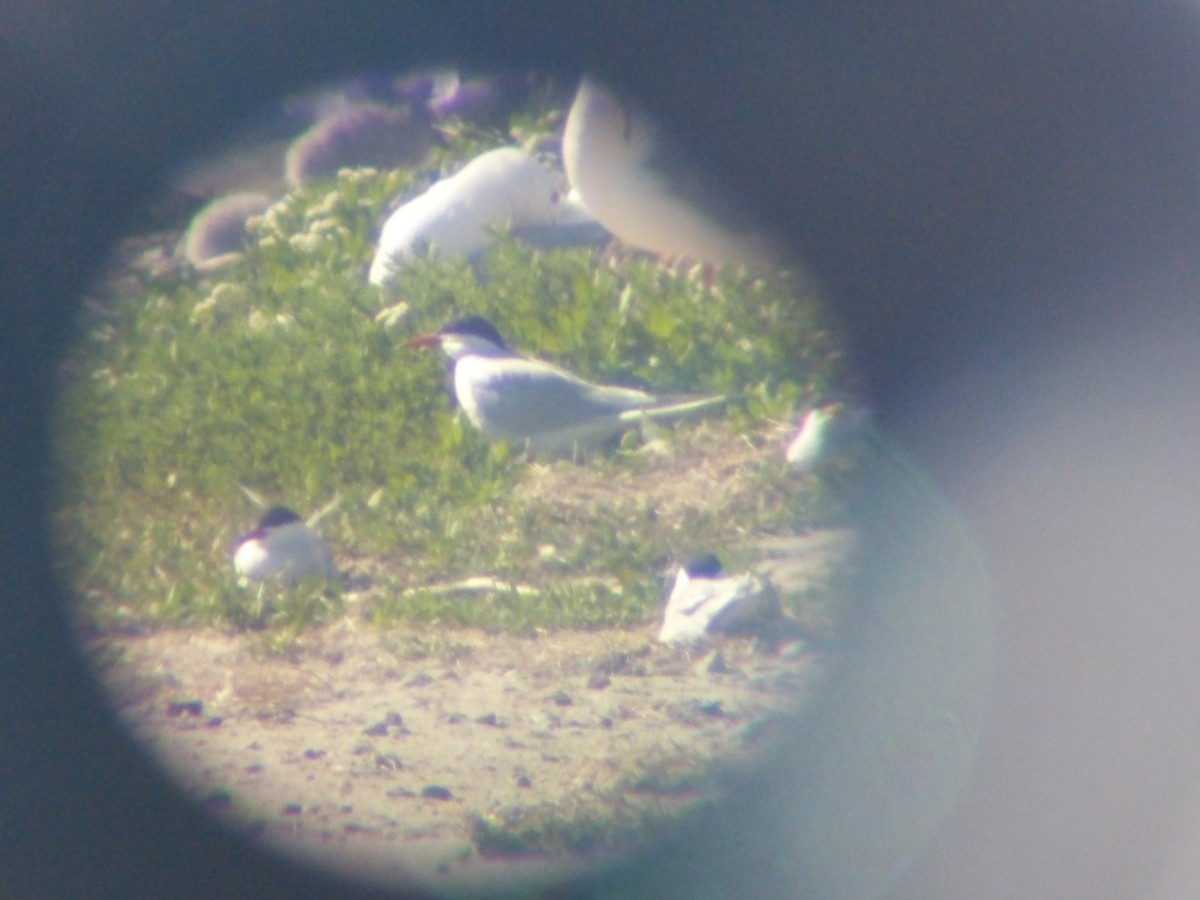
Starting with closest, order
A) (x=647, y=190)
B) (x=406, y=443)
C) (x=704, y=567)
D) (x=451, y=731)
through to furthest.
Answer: (x=451, y=731), (x=704, y=567), (x=406, y=443), (x=647, y=190)

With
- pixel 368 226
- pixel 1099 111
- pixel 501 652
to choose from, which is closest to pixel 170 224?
pixel 368 226

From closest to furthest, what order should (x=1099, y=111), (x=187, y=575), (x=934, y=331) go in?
(x=1099, y=111) < (x=934, y=331) < (x=187, y=575)

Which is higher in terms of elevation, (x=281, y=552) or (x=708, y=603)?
(x=281, y=552)

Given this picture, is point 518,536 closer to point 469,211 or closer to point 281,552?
point 281,552

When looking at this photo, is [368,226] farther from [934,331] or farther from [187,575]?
[934,331]

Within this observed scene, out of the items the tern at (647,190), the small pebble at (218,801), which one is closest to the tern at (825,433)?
the tern at (647,190)

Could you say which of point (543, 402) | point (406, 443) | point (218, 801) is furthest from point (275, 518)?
point (218, 801)
